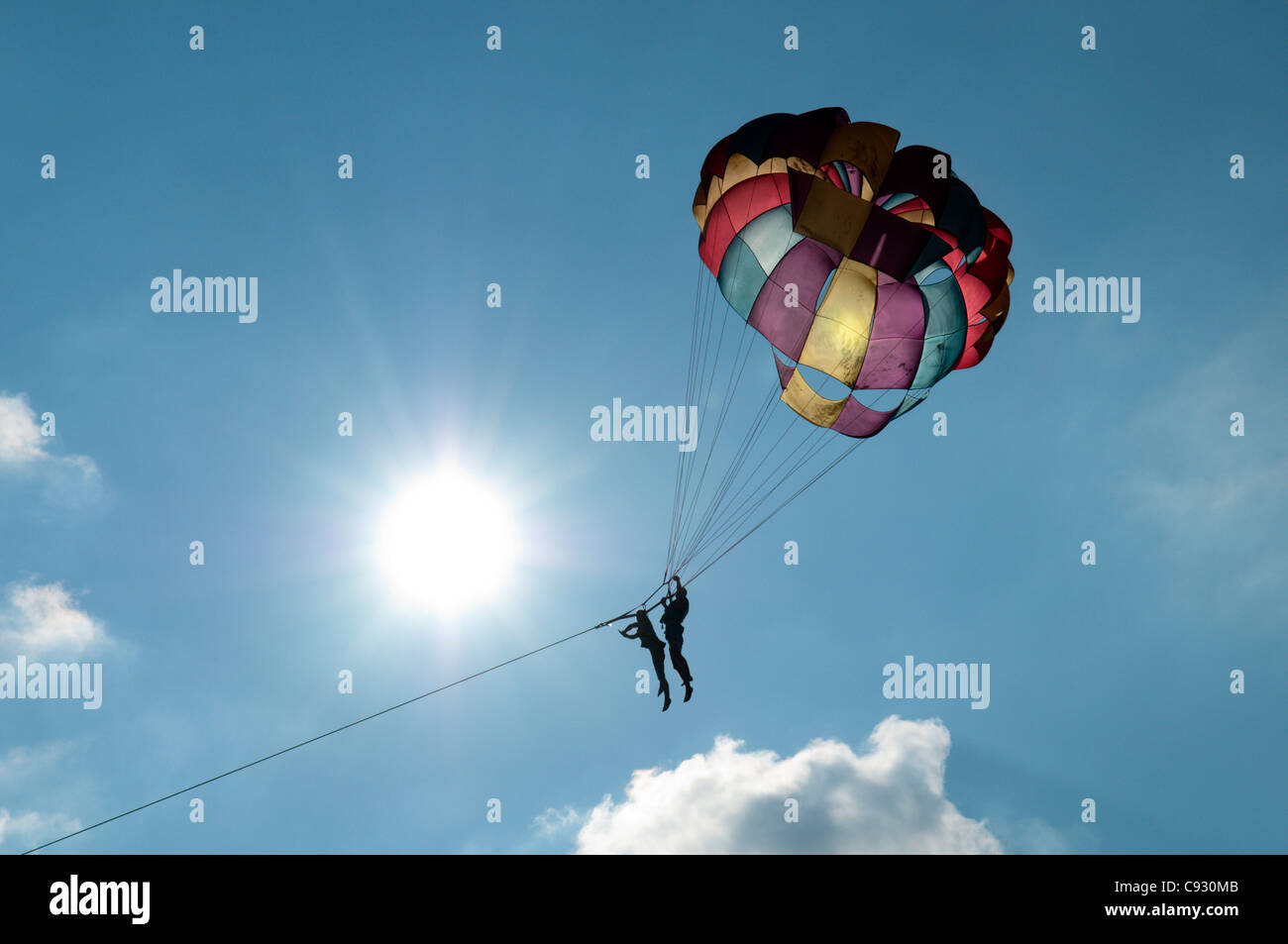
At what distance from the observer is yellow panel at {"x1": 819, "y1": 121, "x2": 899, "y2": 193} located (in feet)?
47.5

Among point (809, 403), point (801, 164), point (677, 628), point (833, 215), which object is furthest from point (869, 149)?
point (677, 628)

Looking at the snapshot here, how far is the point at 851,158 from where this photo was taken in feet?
47.9

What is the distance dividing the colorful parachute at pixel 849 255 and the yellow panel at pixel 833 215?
0.05 feet

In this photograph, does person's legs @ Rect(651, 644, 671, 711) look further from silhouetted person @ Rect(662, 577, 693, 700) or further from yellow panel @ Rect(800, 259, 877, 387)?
yellow panel @ Rect(800, 259, 877, 387)

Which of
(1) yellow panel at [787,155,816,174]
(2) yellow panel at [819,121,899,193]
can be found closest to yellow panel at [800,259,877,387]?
(1) yellow panel at [787,155,816,174]

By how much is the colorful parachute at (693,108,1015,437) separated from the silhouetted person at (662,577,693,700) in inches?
197

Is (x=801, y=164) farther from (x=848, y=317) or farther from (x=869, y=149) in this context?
(x=848, y=317)

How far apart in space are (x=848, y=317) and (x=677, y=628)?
6537 millimetres

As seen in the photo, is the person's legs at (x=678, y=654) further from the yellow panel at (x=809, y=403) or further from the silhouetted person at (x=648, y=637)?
the yellow panel at (x=809, y=403)

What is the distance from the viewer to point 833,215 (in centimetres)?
1470

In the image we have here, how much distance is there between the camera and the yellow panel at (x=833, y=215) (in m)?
14.7

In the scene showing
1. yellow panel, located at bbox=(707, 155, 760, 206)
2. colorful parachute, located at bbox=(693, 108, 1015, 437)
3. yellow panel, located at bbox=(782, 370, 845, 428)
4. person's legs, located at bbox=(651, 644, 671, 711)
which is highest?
yellow panel, located at bbox=(707, 155, 760, 206)

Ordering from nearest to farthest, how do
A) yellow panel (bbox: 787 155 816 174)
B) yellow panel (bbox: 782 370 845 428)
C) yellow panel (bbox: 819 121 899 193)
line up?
1. yellow panel (bbox: 819 121 899 193)
2. yellow panel (bbox: 787 155 816 174)
3. yellow panel (bbox: 782 370 845 428)
